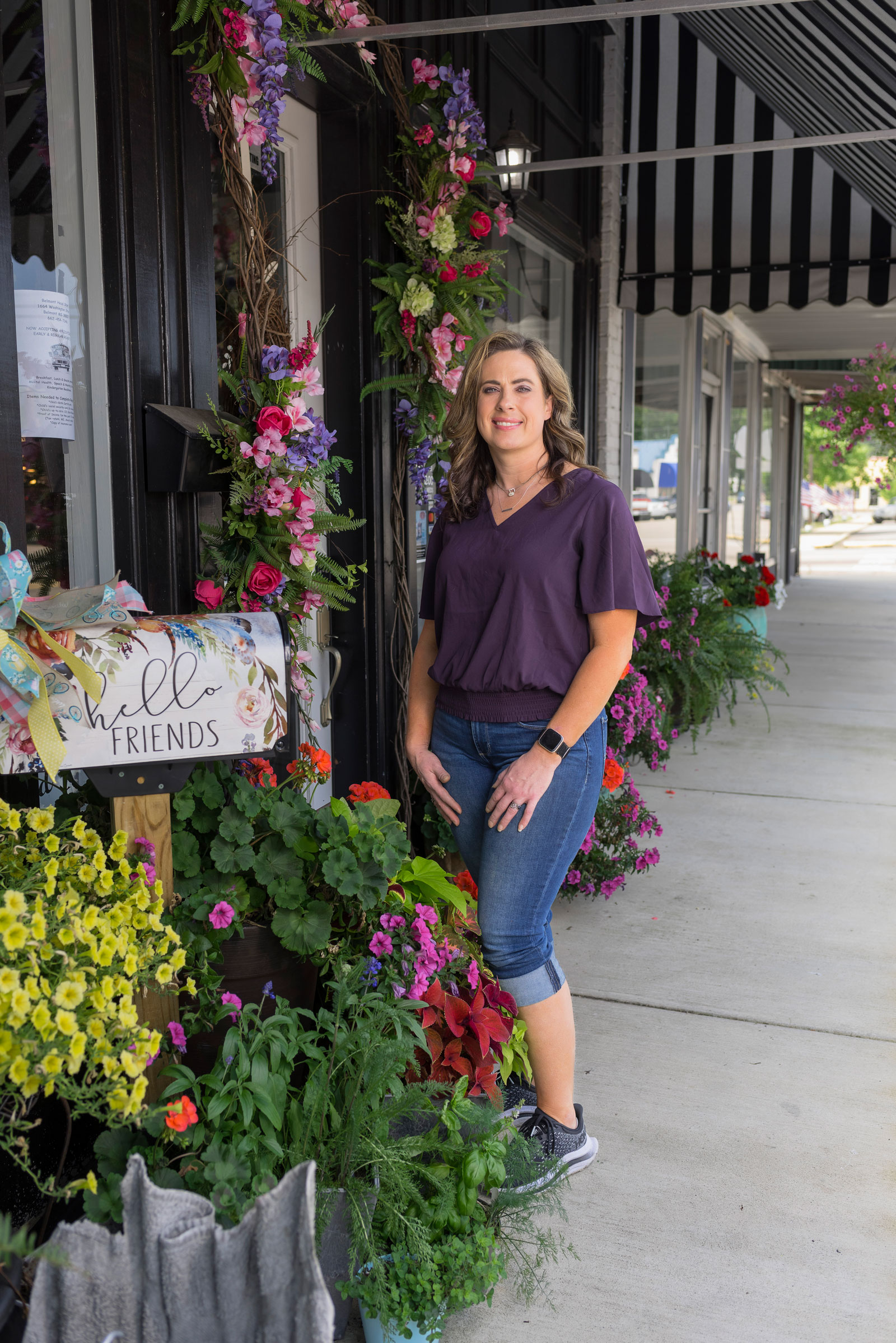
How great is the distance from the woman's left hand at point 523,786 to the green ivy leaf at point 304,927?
39 cm

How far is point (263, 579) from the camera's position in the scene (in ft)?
8.68

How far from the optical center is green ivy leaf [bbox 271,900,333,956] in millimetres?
2111

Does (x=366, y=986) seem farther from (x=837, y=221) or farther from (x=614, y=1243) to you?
(x=837, y=221)

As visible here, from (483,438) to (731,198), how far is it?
5.02 m

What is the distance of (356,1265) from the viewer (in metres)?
1.86

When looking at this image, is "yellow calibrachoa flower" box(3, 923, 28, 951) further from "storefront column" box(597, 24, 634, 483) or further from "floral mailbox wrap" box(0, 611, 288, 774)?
"storefront column" box(597, 24, 634, 483)

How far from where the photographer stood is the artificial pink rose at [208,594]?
263 centimetres

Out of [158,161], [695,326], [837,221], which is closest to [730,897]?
[158,161]

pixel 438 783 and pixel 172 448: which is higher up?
pixel 172 448

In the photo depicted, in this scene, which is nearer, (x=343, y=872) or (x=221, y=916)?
(x=221, y=916)

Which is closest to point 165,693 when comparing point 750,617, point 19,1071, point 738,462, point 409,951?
point 19,1071

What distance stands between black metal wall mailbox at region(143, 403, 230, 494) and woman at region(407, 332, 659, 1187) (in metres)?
0.60

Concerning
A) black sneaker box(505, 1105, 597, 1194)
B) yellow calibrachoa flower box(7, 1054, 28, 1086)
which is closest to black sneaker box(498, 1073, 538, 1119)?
black sneaker box(505, 1105, 597, 1194)

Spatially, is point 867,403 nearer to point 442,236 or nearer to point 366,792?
point 442,236
